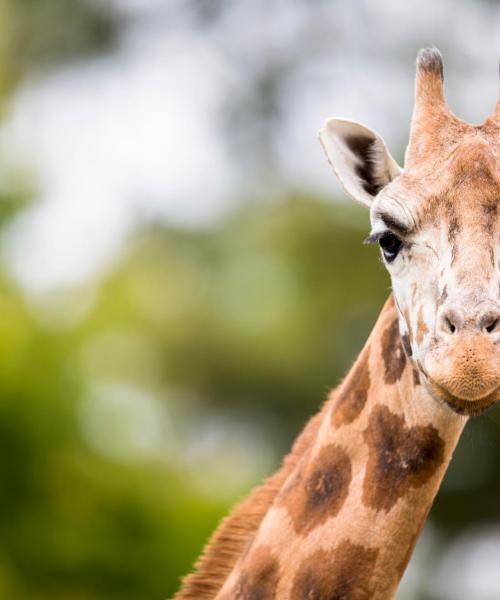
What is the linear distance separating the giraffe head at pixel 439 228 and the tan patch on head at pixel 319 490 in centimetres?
58

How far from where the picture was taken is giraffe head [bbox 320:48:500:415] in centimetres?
580

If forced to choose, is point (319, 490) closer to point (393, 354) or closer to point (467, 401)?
point (393, 354)

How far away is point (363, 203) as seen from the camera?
6.96 m

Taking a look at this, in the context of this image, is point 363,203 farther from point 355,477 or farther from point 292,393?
point 292,393

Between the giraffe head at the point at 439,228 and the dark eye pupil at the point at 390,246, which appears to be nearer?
the giraffe head at the point at 439,228

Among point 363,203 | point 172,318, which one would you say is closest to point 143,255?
point 172,318

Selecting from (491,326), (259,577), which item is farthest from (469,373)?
(259,577)

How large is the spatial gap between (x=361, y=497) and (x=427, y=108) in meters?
1.97

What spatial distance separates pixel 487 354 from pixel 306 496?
1314 millimetres

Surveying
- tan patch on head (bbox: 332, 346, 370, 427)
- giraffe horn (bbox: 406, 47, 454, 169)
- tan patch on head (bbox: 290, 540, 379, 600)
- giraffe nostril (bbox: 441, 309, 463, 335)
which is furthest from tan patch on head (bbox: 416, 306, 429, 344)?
tan patch on head (bbox: 290, 540, 379, 600)

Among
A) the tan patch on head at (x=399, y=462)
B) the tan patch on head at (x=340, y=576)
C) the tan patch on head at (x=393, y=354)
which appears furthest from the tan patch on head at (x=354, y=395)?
the tan patch on head at (x=340, y=576)

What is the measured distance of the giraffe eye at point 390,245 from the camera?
6488mm

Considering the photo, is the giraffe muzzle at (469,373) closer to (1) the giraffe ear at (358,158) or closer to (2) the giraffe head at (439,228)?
(2) the giraffe head at (439,228)

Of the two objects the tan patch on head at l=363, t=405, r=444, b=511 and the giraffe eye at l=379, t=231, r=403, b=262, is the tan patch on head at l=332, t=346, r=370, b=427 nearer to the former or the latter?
the tan patch on head at l=363, t=405, r=444, b=511
